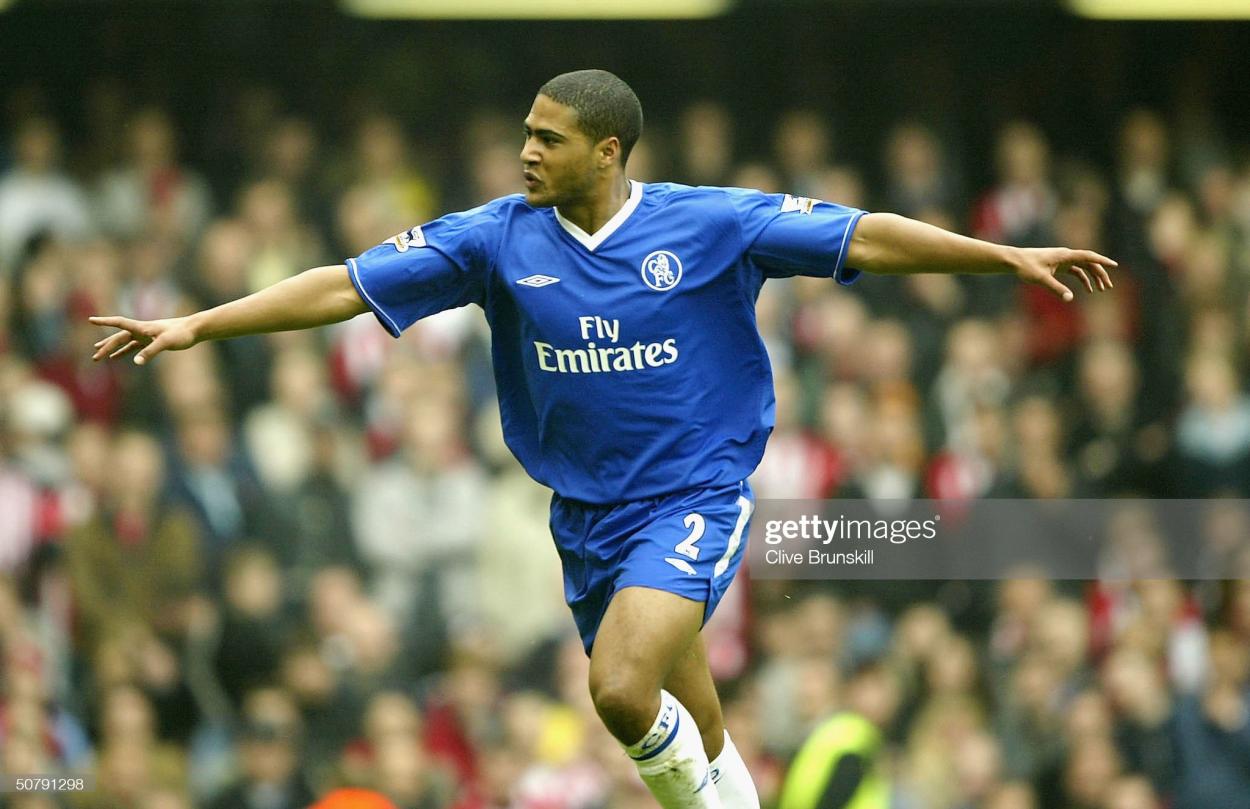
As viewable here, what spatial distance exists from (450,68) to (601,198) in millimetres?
6341

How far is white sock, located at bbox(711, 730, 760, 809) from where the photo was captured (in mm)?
5406

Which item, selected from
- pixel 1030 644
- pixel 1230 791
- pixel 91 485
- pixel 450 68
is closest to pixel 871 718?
pixel 1030 644

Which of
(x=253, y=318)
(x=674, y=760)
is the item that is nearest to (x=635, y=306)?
(x=253, y=318)

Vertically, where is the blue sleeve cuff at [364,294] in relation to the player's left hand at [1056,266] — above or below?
above

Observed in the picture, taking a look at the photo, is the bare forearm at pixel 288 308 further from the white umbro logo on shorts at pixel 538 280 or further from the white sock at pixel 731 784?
the white sock at pixel 731 784

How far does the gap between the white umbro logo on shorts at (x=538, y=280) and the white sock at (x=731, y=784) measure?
148cm

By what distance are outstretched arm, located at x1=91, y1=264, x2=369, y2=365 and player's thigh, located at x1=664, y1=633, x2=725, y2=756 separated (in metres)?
1.37

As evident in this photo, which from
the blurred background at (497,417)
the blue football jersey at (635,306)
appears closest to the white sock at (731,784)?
the blue football jersey at (635,306)

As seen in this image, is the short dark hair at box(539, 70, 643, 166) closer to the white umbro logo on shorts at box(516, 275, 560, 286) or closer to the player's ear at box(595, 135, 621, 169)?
the player's ear at box(595, 135, 621, 169)

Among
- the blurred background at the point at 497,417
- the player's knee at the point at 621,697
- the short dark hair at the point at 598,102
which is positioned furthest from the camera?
the blurred background at the point at 497,417

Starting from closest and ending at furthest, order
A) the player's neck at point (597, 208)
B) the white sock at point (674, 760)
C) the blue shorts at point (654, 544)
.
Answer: the white sock at point (674, 760) < the blue shorts at point (654, 544) < the player's neck at point (597, 208)

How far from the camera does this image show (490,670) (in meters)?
9.02

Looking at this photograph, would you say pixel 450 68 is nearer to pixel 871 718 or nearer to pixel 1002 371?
pixel 1002 371

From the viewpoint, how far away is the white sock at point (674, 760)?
4906 millimetres
